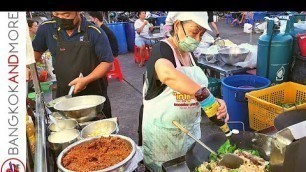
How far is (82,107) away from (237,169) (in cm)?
123

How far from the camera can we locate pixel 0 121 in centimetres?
123

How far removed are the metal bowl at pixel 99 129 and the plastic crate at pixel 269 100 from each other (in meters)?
2.04

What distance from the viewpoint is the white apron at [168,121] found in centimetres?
228

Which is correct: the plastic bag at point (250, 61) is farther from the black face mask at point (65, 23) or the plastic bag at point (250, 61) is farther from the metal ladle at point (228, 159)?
the metal ladle at point (228, 159)

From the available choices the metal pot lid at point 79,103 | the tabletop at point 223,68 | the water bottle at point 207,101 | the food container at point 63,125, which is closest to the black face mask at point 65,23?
the metal pot lid at point 79,103

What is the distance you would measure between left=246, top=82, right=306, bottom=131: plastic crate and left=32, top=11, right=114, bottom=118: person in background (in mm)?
1836

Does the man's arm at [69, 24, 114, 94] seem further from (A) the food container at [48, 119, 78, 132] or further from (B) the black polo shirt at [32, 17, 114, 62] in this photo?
(A) the food container at [48, 119, 78, 132]

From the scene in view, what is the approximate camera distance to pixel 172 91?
224 cm

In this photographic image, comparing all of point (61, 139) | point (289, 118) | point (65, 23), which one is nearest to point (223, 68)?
point (289, 118)

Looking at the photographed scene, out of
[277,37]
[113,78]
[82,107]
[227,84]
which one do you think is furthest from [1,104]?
[113,78]

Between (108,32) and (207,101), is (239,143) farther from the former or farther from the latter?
(108,32)

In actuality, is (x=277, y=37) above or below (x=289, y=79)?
above

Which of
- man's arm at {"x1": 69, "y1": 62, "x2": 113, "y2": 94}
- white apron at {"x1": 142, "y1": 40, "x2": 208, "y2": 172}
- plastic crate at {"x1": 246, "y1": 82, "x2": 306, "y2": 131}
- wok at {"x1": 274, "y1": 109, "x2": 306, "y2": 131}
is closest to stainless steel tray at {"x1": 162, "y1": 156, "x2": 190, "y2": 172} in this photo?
white apron at {"x1": 142, "y1": 40, "x2": 208, "y2": 172}

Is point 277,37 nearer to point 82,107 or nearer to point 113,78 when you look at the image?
point 82,107
